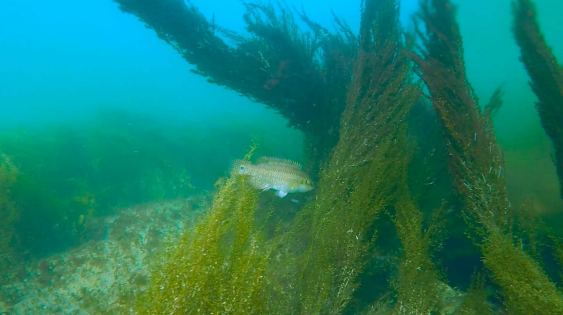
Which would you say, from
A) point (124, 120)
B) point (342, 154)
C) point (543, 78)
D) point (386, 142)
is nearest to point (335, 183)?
point (342, 154)

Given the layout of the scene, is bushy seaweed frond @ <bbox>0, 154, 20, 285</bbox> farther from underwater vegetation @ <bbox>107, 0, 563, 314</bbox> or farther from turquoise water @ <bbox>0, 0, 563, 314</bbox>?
underwater vegetation @ <bbox>107, 0, 563, 314</bbox>

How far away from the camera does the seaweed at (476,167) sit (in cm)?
260

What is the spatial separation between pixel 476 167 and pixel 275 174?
8.50 feet

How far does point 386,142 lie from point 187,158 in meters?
10.9

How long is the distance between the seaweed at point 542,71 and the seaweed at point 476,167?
2.63 ft

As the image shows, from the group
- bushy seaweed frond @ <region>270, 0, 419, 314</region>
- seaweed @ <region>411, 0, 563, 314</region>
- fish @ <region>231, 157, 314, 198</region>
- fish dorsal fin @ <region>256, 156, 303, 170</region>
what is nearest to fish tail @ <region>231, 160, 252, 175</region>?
fish @ <region>231, 157, 314, 198</region>

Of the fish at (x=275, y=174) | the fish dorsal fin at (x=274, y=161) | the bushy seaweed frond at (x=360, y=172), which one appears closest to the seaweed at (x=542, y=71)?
the bushy seaweed frond at (x=360, y=172)

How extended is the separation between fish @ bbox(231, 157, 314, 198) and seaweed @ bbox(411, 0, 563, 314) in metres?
2.10

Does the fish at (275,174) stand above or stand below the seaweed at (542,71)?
below

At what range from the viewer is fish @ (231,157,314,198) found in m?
4.08

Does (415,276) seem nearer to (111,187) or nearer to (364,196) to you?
(364,196)

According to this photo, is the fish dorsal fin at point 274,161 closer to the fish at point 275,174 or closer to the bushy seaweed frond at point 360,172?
the fish at point 275,174

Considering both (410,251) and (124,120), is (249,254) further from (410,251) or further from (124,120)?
(124,120)

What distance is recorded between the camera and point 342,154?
4621mm
